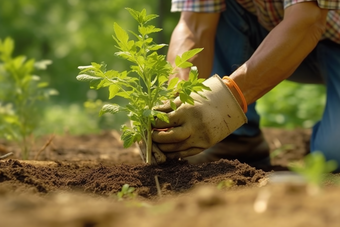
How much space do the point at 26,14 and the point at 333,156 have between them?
960 centimetres

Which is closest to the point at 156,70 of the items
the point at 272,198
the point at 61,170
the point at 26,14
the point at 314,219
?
the point at 61,170

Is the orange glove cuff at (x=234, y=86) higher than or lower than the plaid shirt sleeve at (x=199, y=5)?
lower

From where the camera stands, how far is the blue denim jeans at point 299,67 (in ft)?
11.8

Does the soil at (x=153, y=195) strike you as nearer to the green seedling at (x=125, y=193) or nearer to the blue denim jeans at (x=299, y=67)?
the green seedling at (x=125, y=193)

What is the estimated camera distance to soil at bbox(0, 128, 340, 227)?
1.12m

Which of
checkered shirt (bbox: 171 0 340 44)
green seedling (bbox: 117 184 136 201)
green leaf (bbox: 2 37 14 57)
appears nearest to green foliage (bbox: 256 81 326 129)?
checkered shirt (bbox: 171 0 340 44)

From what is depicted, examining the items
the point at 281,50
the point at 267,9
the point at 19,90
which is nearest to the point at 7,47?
the point at 19,90

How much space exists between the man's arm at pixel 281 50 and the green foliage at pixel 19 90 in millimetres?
1258

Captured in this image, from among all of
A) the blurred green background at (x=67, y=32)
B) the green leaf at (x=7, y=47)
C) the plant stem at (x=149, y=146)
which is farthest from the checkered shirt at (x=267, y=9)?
the blurred green background at (x=67, y=32)

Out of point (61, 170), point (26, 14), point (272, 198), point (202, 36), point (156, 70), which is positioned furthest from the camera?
point (26, 14)

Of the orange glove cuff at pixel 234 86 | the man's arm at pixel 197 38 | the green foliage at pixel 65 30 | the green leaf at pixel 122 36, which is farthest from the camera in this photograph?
the green foliage at pixel 65 30

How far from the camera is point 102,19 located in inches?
484

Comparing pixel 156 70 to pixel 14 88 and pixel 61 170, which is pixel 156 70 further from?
pixel 14 88

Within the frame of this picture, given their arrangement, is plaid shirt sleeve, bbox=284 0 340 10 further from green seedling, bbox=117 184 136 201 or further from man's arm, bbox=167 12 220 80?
green seedling, bbox=117 184 136 201
